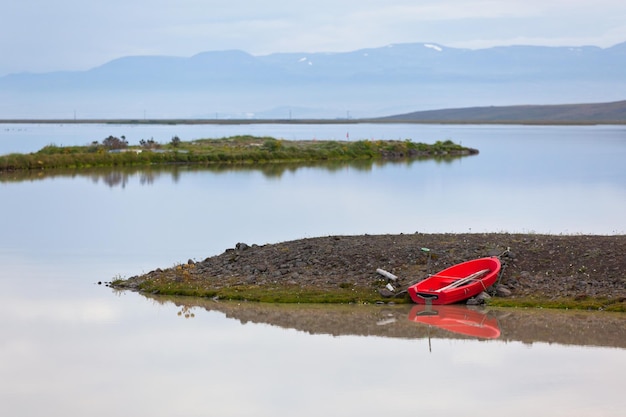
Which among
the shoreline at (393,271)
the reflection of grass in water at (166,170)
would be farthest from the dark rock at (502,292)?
the reflection of grass in water at (166,170)

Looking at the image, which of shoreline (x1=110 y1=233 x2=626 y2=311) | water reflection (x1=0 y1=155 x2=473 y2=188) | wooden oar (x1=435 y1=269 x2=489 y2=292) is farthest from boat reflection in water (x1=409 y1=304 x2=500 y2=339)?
water reflection (x1=0 y1=155 x2=473 y2=188)

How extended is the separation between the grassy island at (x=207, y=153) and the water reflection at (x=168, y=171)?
1.78m

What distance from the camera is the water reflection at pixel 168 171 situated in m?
46.4

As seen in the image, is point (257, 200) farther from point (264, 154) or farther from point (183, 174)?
point (264, 154)

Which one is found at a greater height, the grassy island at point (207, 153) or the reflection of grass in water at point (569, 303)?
the grassy island at point (207, 153)

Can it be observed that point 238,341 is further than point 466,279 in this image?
No

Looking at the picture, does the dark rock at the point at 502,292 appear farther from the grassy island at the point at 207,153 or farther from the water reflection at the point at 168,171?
the grassy island at the point at 207,153

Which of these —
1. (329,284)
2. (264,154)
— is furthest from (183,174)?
(329,284)

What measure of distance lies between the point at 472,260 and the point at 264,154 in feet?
152

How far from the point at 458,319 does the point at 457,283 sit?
93cm

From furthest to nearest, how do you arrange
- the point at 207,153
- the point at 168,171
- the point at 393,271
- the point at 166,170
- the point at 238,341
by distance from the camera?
the point at 207,153, the point at 166,170, the point at 168,171, the point at 393,271, the point at 238,341

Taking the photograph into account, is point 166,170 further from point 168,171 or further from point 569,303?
point 569,303

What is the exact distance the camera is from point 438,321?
51.7ft

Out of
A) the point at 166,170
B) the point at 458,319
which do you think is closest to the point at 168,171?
the point at 166,170
